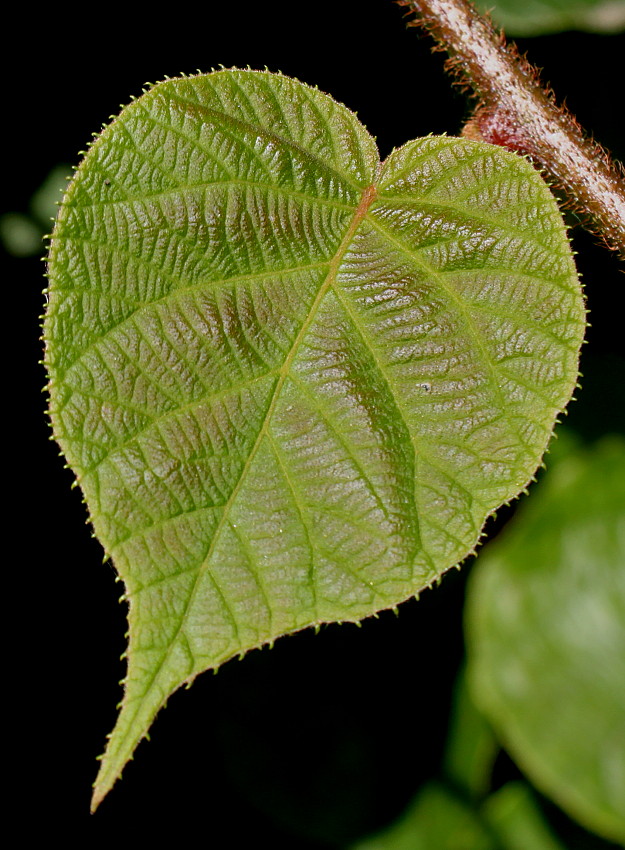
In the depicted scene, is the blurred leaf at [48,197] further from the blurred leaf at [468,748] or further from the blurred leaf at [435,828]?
the blurred leaf at [435,828]

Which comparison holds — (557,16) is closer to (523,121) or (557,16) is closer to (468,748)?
(523,121)

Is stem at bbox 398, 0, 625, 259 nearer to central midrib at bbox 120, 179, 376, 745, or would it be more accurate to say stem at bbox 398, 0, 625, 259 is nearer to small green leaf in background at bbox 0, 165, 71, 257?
central midrib at bbox 120, 179, 376, 745

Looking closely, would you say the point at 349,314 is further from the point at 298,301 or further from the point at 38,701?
the point at 38,701

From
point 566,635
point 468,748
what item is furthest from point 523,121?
point 468,748

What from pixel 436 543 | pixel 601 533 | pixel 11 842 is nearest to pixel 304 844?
pixel 11 842

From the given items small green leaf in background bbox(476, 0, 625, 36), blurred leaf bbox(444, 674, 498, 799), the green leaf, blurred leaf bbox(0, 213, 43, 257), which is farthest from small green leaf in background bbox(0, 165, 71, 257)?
blurred leaf bbox(444, 674, 498, 799)

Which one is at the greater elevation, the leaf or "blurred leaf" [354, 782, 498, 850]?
the leaf

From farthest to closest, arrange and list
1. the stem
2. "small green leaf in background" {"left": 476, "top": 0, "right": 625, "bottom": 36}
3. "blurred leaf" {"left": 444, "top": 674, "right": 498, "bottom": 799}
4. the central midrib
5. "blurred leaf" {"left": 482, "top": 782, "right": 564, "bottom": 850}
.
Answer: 1. "blurred leaf" {"left": 444, "top": 674, "right": 498, "bottom": 799}
2. "blurred leaf" {"left": 482, "top": 782, "right": 564, "bottom": 850}
3. "small green leaf in background" {"left": 476, "top": 0, "right": 625, "bottom": 36}
4. the stem
5. the central midrib
